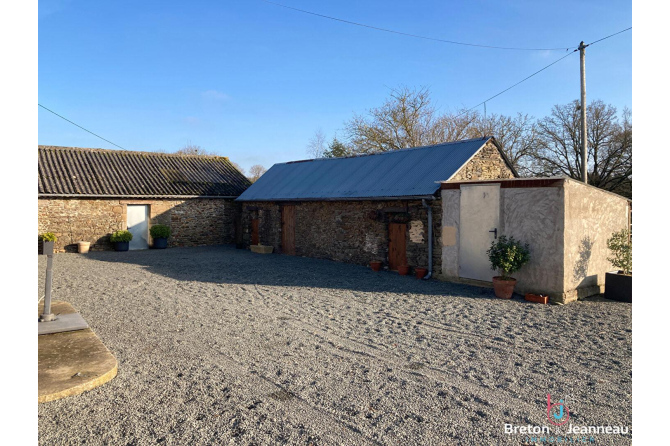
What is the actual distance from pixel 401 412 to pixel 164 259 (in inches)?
577

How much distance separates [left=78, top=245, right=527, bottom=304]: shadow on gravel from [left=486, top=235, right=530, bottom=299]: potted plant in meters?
0.30

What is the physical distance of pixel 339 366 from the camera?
5785 millimetres

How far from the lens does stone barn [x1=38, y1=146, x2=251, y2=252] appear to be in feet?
63.5

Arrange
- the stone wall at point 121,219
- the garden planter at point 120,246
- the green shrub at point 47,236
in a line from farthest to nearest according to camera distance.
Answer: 1. the garden planter at point 120,246
2. the stone wall at point 121,219
3. the green shrub at point 47,236

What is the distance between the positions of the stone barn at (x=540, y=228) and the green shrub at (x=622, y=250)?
0.33 meters

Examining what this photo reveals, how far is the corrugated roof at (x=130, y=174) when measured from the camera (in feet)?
65.6

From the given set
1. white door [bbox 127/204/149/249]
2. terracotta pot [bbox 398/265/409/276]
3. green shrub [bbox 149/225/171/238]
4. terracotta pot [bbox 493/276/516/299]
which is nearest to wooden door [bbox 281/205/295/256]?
green shrub [bbox 149/225/171/238]

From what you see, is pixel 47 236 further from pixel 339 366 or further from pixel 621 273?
pixel 621 273

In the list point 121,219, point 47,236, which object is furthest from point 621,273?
point 47,236

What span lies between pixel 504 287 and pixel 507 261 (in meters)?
0.59

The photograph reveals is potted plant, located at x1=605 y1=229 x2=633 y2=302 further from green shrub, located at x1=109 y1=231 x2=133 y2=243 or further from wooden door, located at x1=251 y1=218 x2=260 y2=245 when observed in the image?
green shrub, located at x1=109 y1=231 x2=133 y2=243

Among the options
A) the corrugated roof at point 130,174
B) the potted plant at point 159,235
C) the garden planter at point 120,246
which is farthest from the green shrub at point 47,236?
the potted plant at point 159,235

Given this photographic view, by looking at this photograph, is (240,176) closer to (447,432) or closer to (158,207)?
(158,207)

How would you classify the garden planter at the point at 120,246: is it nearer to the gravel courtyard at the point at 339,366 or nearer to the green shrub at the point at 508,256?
the gravel courtyard at the point at 339,366
